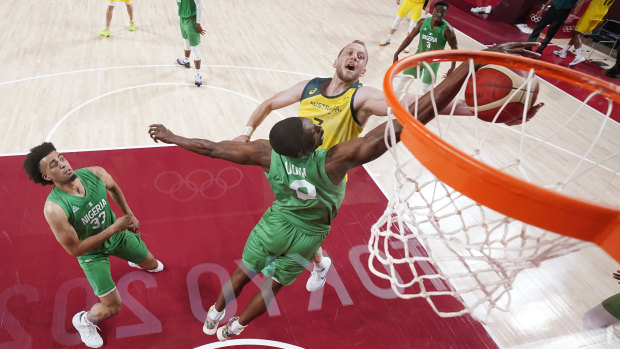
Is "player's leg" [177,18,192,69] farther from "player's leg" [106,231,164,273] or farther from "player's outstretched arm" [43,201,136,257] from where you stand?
"player's outstretched arm" [43,201,136,257]

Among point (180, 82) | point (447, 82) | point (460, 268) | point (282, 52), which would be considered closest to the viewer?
point (447, 82)

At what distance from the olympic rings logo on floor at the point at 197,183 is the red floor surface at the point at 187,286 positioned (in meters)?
0.02

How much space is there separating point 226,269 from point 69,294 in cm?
121

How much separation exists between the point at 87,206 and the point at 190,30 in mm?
3874

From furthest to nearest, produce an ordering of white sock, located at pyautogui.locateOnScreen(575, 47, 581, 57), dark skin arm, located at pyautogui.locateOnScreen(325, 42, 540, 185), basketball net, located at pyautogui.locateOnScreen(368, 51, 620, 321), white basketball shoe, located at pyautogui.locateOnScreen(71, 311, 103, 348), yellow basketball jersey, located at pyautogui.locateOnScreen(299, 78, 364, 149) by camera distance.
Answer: white sock, located at pyautogui.locateOnScreen(575, 47, 581, 57)
yellow basketball jersey, located at pyautogui.locateOnScreen(299, 78, 364, 149)
white basketball shoe, located at pyautogui.locateOnScreen(71, 311, 103, 348)
dark skin arm, located at pyautogui.locateOnScreen(325, 42, 540, 185)
basketball net, located at pyautogui.locateOnScreen(368, 51, 620, 321)

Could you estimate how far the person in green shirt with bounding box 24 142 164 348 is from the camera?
97.3 inches

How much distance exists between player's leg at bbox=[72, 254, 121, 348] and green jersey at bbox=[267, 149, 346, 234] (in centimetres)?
121

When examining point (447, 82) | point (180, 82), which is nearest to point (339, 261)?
point (447, 82)

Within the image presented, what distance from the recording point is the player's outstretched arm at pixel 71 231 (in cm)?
245

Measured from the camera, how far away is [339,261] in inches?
146

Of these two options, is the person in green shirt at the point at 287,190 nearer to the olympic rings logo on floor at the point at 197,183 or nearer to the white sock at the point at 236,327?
the white sock at the point at 236,327

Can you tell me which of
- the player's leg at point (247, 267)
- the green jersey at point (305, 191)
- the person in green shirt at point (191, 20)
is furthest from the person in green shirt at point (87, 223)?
the person in green shirt at point (191, 20)

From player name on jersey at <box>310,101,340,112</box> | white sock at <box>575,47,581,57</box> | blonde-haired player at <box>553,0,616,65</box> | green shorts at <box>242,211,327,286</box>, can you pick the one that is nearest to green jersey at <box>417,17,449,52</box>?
player name on jersey at <box>310,101,340,112</box>

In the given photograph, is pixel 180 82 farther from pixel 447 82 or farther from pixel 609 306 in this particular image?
pixel 609 306
